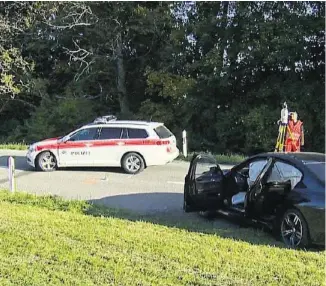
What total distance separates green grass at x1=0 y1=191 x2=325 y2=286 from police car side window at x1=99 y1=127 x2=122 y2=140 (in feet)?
23.9

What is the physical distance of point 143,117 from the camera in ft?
94.9

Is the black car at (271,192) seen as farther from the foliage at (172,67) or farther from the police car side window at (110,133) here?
the foliage at (172,67)

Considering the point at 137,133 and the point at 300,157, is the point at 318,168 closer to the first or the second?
the point at 300,157

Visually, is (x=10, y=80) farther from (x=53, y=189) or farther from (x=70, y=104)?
(x=53, y=189)

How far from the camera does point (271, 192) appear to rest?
24.6 feet

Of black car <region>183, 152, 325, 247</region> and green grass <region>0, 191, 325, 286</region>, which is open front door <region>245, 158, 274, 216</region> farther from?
green grass <region>0, 191, 325, 286</region>

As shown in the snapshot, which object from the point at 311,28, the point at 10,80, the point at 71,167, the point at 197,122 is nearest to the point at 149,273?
the point at 71,167

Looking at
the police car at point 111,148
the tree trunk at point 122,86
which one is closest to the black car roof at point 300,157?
the police car at point 111,148

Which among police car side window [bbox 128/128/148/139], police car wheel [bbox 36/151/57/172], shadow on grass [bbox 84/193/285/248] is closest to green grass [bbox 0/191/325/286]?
shadow on grass [bbox 84/193/285/248]

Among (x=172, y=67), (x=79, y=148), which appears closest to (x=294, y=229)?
(x=79, y=148)

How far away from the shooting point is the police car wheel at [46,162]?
15.2m

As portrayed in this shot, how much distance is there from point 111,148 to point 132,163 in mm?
769

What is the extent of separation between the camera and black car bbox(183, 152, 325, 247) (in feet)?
22.3

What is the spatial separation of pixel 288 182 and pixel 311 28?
714 inches
